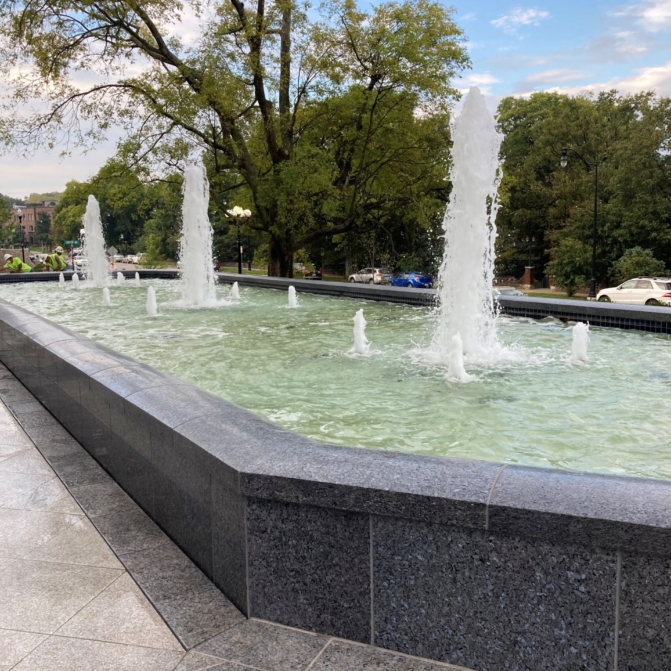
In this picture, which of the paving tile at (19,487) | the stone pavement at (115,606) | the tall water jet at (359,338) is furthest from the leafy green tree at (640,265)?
the stone pavement at (115,606)

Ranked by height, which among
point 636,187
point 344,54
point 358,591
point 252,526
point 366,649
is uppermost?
point 344,54

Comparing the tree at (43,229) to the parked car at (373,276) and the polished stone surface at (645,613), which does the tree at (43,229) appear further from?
the polished stone surface at (645,613)

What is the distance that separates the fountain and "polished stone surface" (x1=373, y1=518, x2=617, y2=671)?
6.85 metres

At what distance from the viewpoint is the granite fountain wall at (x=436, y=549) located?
7.14 ft

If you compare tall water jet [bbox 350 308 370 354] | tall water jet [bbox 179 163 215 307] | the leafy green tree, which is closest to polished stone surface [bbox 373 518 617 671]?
tall water jet [bbox 350 308 370 354]

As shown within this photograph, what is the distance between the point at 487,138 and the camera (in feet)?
31.3

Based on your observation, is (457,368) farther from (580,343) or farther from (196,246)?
(196,246)

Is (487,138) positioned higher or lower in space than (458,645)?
higher

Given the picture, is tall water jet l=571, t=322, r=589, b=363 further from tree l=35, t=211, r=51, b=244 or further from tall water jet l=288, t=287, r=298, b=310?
tree l=35, t=211, r=51, b=244

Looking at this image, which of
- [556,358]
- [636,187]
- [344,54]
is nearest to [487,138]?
[556,358]

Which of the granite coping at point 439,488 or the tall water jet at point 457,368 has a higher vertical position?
the granite coping at point 439,488

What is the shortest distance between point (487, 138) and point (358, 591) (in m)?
8.27

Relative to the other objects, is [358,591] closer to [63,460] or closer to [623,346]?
[63,460]

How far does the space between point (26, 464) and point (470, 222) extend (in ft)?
22.3
